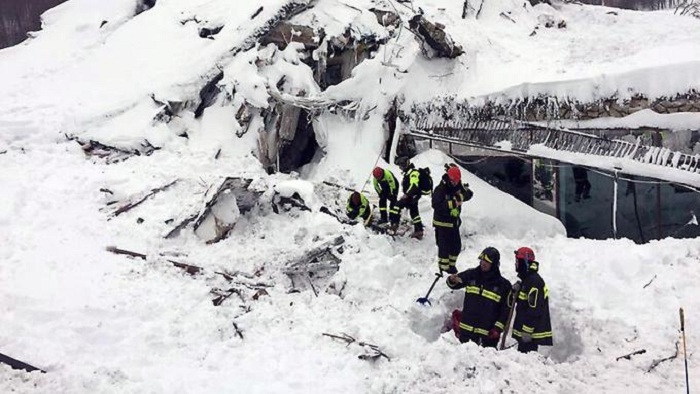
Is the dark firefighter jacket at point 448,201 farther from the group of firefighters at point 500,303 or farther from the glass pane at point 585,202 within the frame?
the glass pane at point 585,202

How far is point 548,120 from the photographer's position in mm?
9586

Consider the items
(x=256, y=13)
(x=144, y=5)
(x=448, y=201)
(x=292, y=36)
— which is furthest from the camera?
(x=144, y=5)

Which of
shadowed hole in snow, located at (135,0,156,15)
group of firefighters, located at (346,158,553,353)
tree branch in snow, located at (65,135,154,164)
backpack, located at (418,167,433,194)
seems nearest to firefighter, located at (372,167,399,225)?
backpack, located at (418,167,433,194)

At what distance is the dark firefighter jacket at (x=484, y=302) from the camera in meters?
6.00

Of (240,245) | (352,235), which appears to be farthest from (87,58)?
(352,235)

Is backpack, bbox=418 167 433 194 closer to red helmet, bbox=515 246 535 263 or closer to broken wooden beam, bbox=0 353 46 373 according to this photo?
red helmet, bbox=515 246 535 263

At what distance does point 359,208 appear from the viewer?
9070mm

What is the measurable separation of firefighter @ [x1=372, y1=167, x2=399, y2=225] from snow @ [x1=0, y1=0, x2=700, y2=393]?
0.54 metres

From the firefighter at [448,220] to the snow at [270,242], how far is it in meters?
0.29

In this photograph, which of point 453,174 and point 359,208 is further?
point 359,208

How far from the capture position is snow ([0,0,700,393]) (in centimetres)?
533

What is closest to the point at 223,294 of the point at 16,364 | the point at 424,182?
the point at 16,364

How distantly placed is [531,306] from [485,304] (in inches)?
19.5

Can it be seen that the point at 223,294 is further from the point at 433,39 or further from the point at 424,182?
the point at 433,39
